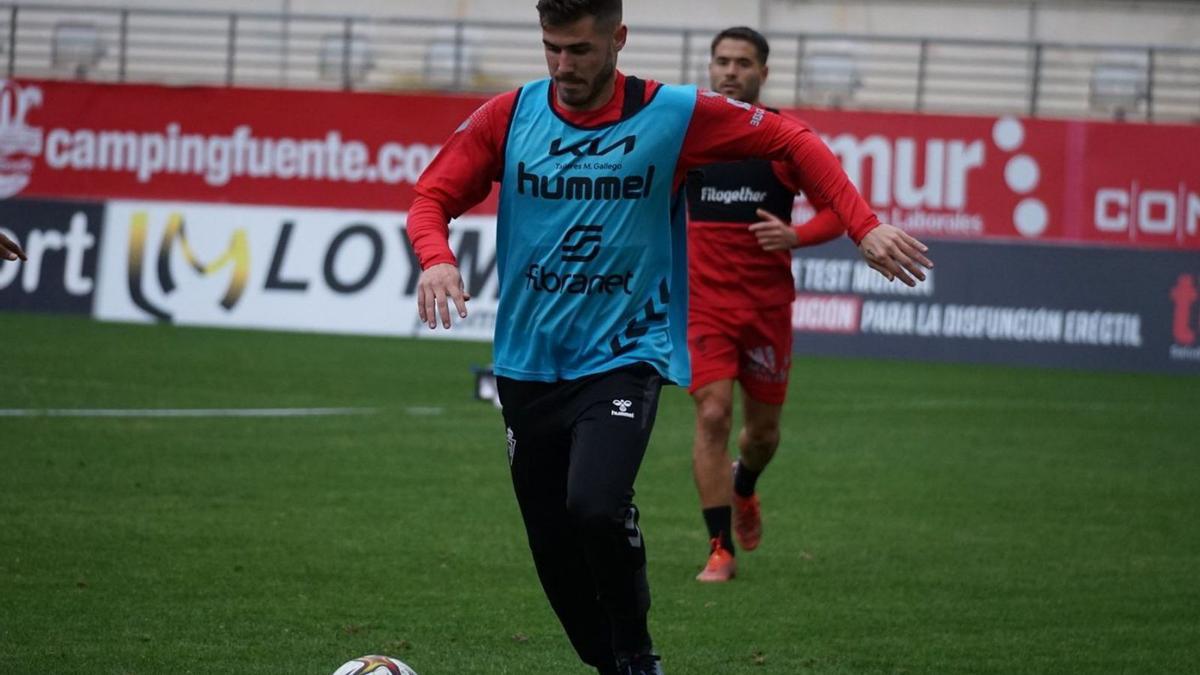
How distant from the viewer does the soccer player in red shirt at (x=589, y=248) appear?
19.1ft

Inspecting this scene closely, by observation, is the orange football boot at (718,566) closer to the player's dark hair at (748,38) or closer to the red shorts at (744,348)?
the red shorts at (744,348)

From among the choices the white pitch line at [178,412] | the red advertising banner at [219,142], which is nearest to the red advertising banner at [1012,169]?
the red advertising banner at [219,142]

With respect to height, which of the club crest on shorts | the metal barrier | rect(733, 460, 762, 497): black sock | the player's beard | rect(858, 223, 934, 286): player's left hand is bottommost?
rect(733, 460, 762, 497): black sock

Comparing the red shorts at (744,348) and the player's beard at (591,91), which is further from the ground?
the player's beard at (591,91)

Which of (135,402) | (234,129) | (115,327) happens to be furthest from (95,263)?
(135,402)

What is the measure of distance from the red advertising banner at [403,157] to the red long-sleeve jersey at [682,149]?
54.4ft

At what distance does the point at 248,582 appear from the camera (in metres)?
8.12

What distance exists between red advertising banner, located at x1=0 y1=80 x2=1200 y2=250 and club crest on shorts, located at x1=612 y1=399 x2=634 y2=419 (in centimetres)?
1689

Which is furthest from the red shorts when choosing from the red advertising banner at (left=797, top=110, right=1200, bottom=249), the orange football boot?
the red advertising banner at (left=797, top=110, right=1200, bottom=249)

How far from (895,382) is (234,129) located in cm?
970

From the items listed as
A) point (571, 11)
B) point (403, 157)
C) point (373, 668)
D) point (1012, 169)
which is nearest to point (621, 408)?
point (373, 668)

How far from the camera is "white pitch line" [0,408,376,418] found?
13.5 m

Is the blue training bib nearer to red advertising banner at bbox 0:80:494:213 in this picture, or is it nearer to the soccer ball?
the soccer ball

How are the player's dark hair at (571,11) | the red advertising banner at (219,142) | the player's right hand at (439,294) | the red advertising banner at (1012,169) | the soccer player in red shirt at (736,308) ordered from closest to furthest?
the player's right hand at (439,294)
the player's dark hair at (571,11)
the soccer player in red shirt at (736,308)
the red advertising banner at (1012,169)
the red advertising banner at (219,142)
